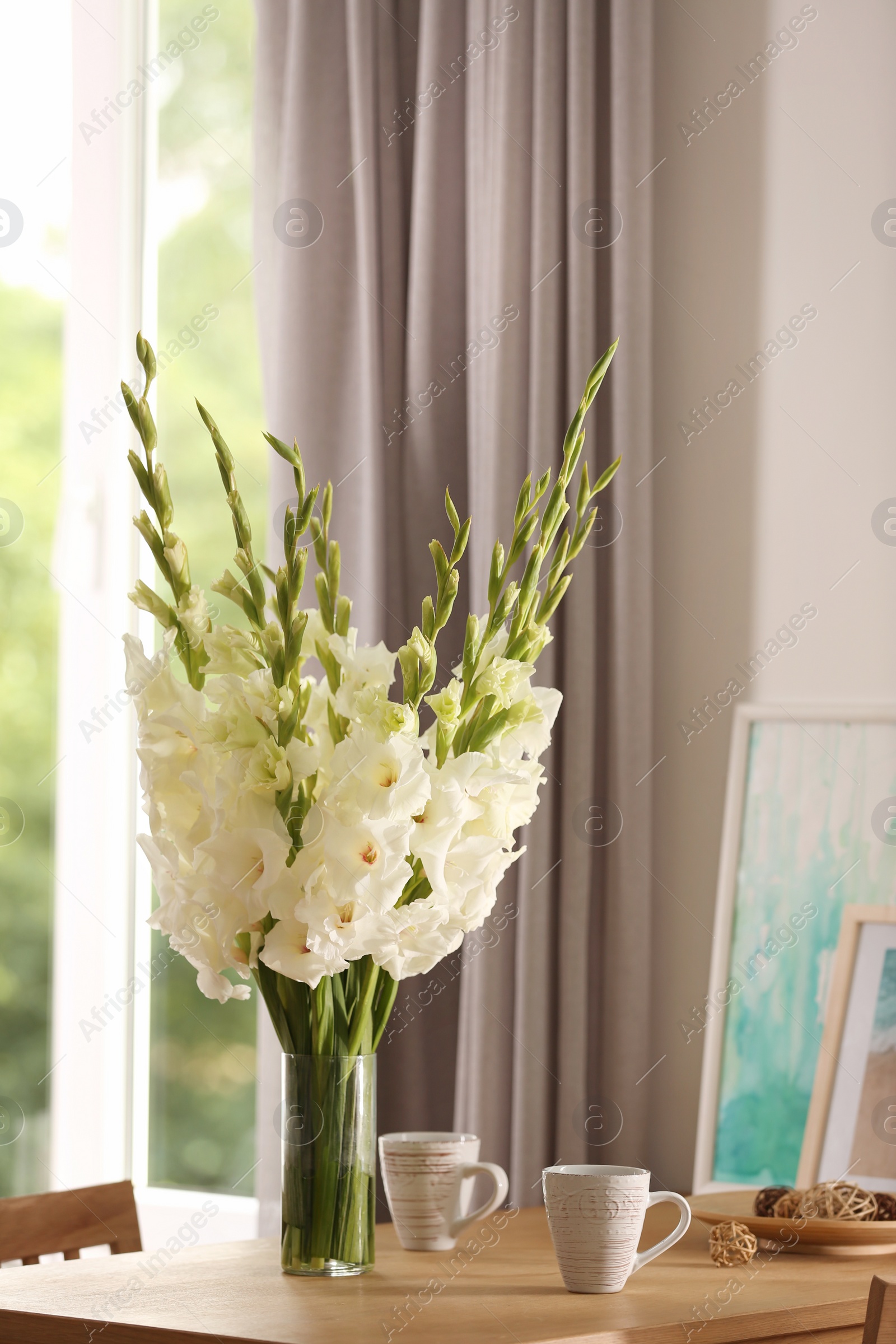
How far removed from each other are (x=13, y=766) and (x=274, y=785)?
1.54 m

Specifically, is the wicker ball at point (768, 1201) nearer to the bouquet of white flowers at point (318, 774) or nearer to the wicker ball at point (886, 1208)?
the wicker ball at point (886, 1208)

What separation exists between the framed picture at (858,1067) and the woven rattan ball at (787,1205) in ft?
1.07

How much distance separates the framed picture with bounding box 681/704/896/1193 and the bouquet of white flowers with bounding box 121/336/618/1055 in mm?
801

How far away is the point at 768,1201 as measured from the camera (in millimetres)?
1538

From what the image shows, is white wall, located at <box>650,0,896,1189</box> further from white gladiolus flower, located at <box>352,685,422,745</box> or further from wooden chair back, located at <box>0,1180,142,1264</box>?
white gladiolus flower, located at <box>352,685,422,745</box>

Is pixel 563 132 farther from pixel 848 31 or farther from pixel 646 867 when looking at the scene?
pixel 646 867

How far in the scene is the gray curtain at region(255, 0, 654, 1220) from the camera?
82.2 inches

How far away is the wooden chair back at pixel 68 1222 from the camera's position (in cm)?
150

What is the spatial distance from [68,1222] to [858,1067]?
981 mm

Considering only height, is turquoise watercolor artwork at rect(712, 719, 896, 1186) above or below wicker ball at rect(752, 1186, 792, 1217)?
above

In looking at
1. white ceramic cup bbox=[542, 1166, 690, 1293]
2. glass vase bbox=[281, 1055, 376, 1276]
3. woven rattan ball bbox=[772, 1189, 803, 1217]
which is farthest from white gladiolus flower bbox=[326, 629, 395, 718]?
woven rattan ball bbox=[772, 1189, 803, 1217]

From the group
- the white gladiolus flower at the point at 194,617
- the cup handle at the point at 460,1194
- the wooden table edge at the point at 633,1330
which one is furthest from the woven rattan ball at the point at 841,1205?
the white gladiolus flower at the point at 194,617

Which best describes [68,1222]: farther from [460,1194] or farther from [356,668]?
[356,668]

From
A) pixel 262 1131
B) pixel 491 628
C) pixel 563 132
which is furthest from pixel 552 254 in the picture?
pixel 262 1131
